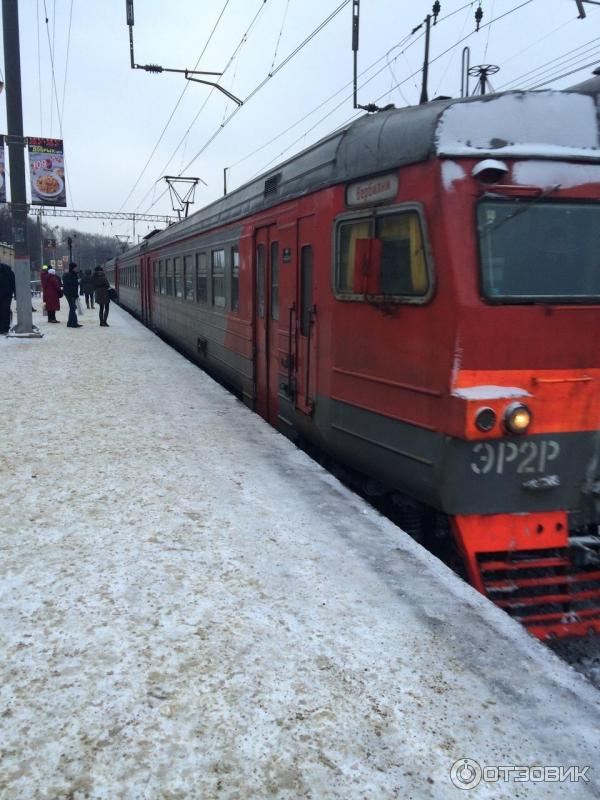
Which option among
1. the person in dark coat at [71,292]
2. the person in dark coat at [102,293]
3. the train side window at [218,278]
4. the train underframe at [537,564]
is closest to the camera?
the train underframe at [537,564]

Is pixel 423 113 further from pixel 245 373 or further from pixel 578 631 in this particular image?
pixel 245 373

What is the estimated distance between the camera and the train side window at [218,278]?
912 centimetres

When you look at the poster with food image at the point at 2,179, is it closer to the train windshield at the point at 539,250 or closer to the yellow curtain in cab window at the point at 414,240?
the yellow curtain in cab window at the point at 414,240

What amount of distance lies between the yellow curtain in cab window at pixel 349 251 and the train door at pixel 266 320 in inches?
72.1

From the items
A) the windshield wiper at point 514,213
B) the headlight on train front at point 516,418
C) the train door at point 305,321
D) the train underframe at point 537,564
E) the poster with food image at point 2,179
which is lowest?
the train underframe at point 537,564

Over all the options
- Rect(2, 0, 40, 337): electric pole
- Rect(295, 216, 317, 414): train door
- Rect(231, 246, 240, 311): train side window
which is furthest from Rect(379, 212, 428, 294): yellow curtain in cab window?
Rect(2, 0, 40, 337): electric pole

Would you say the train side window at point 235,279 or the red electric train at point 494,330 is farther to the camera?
the train side window at point 235,279

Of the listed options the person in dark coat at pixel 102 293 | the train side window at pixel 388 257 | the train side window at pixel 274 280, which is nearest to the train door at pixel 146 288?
the person in dark coat at pixel 102 293

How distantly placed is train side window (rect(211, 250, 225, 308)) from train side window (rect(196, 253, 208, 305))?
1.95 ft

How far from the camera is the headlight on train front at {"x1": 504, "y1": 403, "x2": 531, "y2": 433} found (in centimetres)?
357

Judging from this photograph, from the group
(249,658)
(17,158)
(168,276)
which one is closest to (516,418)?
(249,658)

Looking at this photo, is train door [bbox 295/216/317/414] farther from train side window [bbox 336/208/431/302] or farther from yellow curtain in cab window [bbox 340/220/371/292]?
train side window [bbox 336/208/431/302]

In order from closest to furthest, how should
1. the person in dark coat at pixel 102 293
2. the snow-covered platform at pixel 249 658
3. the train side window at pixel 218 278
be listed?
the snow-covered platform at pixel 249 658
the train side window at pixel 218 278
the person in dark coat at pixel 102 293

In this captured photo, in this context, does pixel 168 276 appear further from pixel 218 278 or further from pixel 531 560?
pixel 531 560
